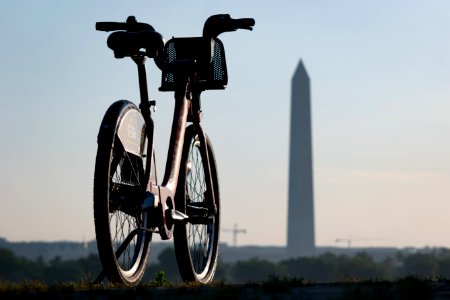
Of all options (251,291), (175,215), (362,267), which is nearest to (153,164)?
(175,215)

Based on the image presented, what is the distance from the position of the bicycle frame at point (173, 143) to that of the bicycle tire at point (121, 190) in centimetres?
11

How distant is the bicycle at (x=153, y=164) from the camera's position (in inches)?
390

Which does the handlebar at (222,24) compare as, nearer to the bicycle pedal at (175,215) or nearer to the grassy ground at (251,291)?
the bicycle pedal at (175,215)

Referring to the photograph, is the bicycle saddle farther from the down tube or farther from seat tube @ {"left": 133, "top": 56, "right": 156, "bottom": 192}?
the down tube

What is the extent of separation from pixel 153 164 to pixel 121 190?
668 mm

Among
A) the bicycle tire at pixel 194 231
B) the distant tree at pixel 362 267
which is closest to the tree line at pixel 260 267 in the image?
the distant tree at pixel 362 267

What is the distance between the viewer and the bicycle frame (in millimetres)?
10516

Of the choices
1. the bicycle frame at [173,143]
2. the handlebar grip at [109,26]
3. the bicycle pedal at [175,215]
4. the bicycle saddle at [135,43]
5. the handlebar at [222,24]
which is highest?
the handlebar at [222,24]

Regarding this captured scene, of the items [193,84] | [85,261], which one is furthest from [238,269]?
[193,84]

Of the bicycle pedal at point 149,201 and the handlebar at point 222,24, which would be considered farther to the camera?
the handlebar at point 222,24

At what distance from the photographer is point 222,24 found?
40.2 ft

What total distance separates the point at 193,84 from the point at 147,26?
5.40ft

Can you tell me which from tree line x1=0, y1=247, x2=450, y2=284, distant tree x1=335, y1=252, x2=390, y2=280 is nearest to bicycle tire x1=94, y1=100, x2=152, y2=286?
tree line x1=0, y1=247, x2=450, y2=284

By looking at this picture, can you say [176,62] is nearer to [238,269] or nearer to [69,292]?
[69,292]
